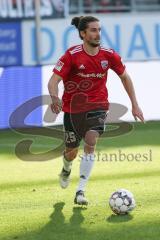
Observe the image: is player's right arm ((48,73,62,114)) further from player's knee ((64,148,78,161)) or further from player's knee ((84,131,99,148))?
player's knee ((64,148,78,161))

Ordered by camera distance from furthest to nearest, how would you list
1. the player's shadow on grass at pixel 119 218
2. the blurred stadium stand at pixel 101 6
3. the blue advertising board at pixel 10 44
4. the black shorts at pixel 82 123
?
the blurred stadium stand at pixel 101 6 < the blue advertising board at pixel 10 44 < the black shorts at pixel 82 123 < the player's shadow on grass at pixel 119 218

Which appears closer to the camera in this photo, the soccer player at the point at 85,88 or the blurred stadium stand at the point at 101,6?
the soccer player at the point at 85,88

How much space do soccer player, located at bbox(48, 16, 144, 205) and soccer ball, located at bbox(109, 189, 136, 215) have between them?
0.55m

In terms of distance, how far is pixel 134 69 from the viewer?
647 inches

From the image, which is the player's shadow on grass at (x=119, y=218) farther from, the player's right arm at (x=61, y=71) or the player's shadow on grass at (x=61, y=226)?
the player's right arm at (x=61, y=71)

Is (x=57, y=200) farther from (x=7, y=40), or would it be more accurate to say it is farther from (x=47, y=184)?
(x=7, y=40)

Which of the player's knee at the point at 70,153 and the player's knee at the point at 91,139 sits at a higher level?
the player's knee at the point at 91,139

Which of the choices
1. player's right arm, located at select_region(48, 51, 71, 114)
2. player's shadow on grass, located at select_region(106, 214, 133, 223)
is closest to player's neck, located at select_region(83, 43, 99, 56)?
player's right arm, located at select_region(48, 51, 71, 114)

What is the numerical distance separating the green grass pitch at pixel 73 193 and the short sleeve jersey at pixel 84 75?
108cm

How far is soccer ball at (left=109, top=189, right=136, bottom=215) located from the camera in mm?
8141

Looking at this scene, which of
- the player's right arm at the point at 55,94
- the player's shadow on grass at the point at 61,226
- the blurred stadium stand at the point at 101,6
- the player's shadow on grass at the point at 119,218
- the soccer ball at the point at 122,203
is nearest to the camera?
the player's shadow on grass at the point at 61,226

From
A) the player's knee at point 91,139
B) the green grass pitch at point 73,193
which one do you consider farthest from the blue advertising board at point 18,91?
the player's knee at point 91,139

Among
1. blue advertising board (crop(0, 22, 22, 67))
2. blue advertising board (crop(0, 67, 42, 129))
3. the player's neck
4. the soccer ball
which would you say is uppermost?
the player's neck

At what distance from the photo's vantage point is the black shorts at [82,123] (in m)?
9.05
